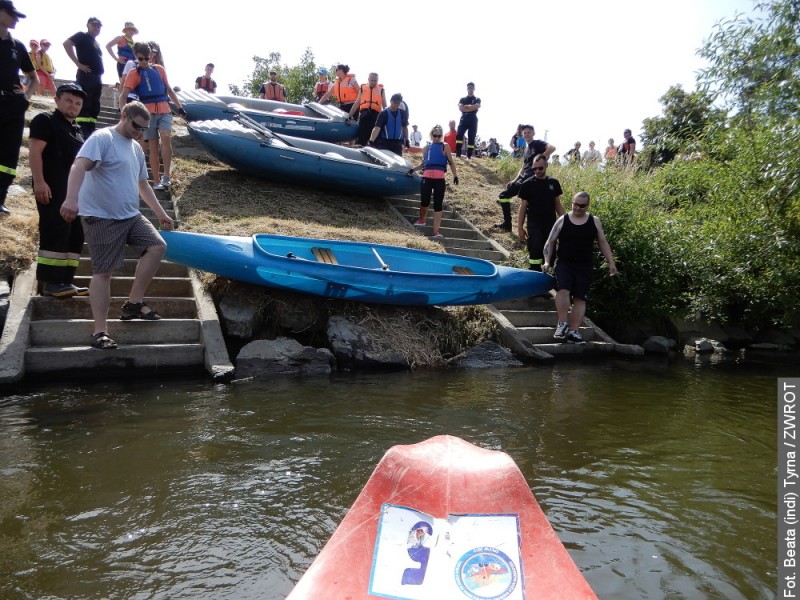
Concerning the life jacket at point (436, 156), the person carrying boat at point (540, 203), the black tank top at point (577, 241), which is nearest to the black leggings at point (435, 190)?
the life jacket at point (436, 156)

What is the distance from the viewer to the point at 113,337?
16.9 feet

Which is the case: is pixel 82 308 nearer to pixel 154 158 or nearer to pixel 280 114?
pixel 154 158

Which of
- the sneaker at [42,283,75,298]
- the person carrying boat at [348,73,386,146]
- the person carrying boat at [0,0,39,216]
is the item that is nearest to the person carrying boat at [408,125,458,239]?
the person carrying boat at [348,73,386,146]

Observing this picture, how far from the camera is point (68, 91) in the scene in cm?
480

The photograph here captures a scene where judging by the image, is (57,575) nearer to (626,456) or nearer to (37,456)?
(37,456)

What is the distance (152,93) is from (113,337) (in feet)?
13.3

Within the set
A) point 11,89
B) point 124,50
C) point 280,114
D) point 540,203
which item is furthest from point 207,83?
point 540,203

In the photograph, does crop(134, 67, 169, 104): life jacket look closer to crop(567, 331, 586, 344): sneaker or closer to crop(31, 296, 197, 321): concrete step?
crop(31, 296, 197, 321): concrete step

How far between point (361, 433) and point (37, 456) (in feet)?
6.25

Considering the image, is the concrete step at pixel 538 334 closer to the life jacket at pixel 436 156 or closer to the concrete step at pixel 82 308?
the life jacket at pixel 436 156

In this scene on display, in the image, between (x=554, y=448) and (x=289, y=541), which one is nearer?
(x=289, y=541)

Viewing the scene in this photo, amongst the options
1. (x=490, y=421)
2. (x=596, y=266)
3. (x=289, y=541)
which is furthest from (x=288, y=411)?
(x=596, y=266)

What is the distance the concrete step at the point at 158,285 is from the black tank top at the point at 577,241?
13.8ft

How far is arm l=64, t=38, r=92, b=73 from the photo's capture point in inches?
291
